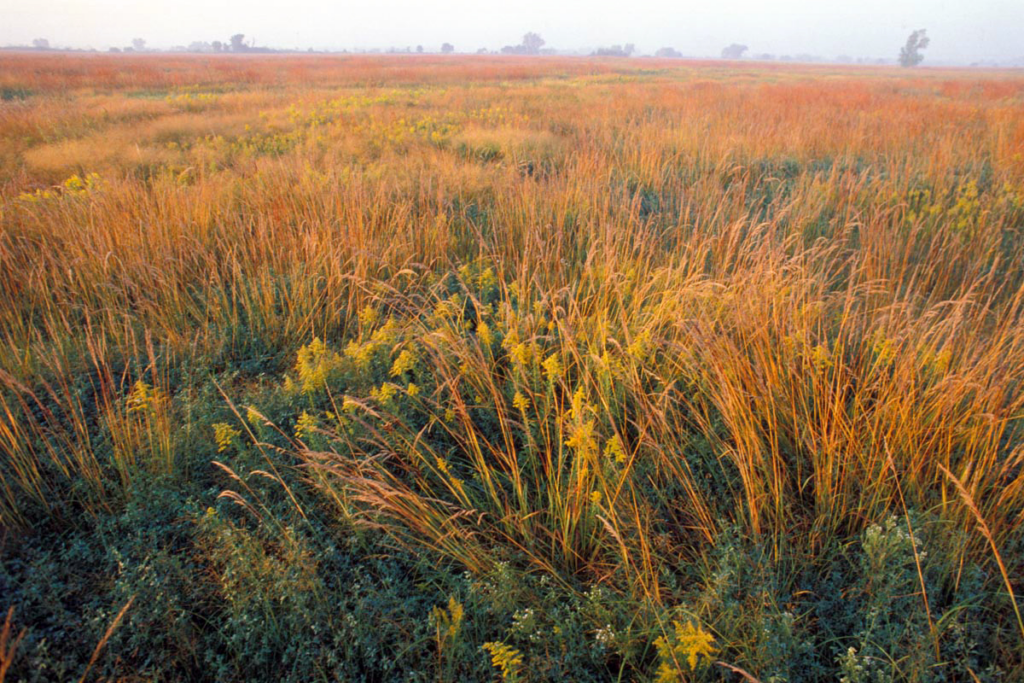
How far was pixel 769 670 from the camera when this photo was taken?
1.40 meters

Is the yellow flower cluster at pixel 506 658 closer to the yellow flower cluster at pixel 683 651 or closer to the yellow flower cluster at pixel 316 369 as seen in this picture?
the yellow flower cluster at pixel 683 651

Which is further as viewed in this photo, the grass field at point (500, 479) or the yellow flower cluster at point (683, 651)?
the grass field at point (500, 479)

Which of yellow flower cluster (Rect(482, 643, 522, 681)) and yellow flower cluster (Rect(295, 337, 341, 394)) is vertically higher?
yellow flower cluster (Rect(295, 337, 341, 394))

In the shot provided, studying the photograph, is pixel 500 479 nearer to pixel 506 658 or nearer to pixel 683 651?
pixel 506 658

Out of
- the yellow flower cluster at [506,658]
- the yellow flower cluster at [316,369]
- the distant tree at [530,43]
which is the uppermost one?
the distant tree at [530,43]

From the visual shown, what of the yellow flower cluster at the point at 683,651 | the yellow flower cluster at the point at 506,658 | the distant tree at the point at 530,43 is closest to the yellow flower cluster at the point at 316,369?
the yellow flower cluster at the point at 506,658

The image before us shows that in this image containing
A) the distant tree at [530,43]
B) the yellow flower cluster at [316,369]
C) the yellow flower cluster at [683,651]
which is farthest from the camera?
the distant tree at [530,43]

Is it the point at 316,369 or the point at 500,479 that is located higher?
the point at 316,369

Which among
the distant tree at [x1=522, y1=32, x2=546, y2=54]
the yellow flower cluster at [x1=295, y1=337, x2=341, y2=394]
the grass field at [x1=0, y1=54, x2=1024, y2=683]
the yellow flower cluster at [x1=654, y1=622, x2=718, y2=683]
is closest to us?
the yellow flower cluster at [x1=654, y1=622, x2=718, y2=683]

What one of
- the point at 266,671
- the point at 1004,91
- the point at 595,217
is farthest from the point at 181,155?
the point at 1004,91

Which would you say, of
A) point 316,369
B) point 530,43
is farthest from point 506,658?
point 530,43

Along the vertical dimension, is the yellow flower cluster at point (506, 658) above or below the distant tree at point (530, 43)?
below

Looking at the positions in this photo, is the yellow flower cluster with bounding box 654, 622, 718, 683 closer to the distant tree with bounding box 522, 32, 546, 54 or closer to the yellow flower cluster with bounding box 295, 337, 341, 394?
the yellow flower cluster with bounding box 295, 337, 341, 394

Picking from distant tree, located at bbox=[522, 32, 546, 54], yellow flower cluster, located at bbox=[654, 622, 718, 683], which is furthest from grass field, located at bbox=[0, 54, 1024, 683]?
distant tree, located at bbox=[522, 32, 546, 54]
